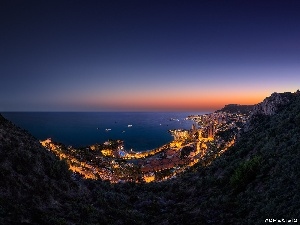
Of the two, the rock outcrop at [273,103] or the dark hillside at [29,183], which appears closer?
the dark hillside at [29,183]

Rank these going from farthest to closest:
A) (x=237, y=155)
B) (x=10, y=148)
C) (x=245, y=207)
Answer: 1. (x=237, y=155)
2. (x=10, y=148)
3. (x=245, y=207)

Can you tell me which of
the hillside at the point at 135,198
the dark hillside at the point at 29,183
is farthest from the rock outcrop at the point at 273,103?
the dark hillside at the point at 29,183

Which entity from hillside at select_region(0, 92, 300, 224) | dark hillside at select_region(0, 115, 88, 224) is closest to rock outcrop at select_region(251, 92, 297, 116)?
hillside at select_region(0, 92, 300, 224)

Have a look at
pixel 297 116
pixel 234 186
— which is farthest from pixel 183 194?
pixel 297 116

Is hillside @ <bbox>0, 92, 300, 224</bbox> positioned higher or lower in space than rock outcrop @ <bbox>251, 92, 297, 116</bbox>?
lower

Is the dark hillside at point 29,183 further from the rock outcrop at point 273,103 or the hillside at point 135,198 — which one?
the rock outcrop at point 273,103

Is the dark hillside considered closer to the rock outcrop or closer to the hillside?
the hillside

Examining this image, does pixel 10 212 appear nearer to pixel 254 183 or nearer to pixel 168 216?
pixel 168 216

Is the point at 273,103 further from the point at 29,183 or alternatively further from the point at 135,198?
the point at 29,183

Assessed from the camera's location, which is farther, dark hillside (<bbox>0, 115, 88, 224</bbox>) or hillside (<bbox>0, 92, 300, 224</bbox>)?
hillside (<bbox>0, 92, 300, 224</bbox>)

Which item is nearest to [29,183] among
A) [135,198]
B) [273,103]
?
[135,198]

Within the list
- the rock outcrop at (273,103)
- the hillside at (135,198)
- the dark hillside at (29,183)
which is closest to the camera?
the dark hillside at (29,183)
